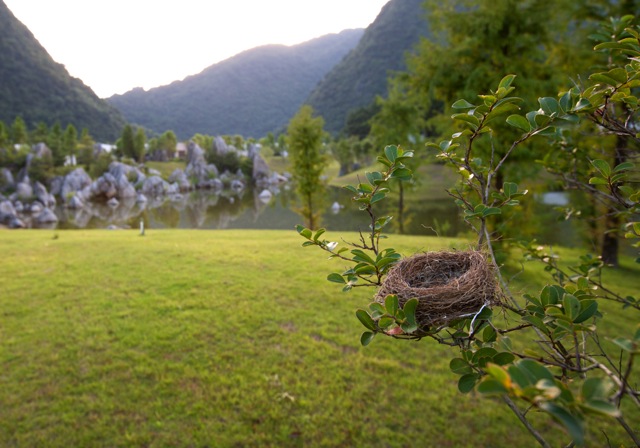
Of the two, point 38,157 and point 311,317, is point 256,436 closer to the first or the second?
point 311,317

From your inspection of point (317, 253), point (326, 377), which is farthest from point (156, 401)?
point (317, 253)

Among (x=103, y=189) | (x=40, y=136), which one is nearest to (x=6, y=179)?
(x=103, y=189)

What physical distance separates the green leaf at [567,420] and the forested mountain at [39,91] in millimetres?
97171

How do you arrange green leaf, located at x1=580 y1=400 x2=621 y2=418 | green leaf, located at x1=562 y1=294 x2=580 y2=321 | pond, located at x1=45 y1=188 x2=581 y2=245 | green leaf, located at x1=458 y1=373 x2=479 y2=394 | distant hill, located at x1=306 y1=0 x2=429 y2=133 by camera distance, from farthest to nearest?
distant hill, located at x1=306 y1=0 x2=429 y2=133 → pond, located at x1=45 y1=188 x2=581 y2=245 → green leaf, located at x1=458 y1=373 x2=479 y2=394 → green leaf, located at x1=562 y1=294 x2=580 y2=321 → green leaf, located at x1=580 y1=400 x2=621 y2=418

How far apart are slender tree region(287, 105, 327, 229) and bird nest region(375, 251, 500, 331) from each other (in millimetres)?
14787

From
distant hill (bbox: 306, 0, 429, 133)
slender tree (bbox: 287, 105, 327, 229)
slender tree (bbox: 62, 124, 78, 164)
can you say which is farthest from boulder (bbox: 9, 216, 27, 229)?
distant hill (bbox: 306, 0, 429, 133)

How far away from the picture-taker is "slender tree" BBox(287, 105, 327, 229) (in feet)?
53.5

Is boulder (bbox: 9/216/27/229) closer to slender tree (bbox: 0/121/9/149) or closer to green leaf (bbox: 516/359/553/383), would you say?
slender tree (bbox: 0/121/9/149)

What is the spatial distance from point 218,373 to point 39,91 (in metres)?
106

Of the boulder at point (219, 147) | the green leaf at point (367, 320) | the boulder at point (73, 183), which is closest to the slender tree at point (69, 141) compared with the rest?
the boulder at point (73, 183)

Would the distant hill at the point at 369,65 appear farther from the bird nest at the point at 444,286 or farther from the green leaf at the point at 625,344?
the green leaf at the point at 625,344

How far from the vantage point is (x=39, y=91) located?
8244cm

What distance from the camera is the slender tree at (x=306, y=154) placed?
16297 mm

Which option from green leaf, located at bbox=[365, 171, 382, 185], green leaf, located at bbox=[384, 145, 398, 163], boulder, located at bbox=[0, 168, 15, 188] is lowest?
green leaf, located at bbox=[365, 171, 382, 185]
